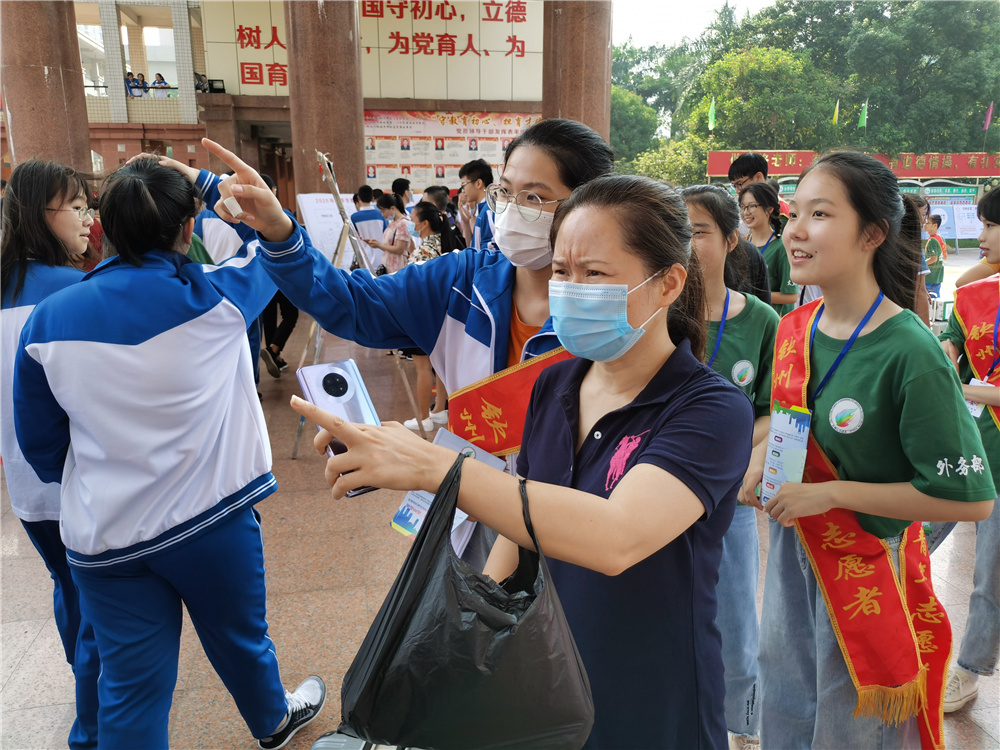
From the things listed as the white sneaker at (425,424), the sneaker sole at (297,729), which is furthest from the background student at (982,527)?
the white sneaker at (425,424)

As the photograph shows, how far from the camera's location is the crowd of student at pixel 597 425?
3.72 ft

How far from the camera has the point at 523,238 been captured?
5.46 feet

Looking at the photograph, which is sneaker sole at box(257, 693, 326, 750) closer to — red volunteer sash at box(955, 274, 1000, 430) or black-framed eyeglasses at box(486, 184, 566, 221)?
black-framed eyeglasses at box(486, 184, 566, 221)

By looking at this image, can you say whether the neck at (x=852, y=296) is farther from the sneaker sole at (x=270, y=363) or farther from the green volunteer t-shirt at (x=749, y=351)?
the sneaker sole at (x=270, y=363)

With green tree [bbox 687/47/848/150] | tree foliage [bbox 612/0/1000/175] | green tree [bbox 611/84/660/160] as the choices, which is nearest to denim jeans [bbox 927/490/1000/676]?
tree foliage [bbox 612/0/1000/175]

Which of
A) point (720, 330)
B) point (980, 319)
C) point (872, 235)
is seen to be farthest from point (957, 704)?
point (872, 235)

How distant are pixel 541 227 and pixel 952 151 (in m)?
20.1

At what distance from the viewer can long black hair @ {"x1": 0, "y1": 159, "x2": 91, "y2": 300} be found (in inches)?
85.7

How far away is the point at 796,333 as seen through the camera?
6.00 ft

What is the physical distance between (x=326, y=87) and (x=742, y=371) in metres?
6.44

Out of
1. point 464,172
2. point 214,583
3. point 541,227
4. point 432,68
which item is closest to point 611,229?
point 541,227

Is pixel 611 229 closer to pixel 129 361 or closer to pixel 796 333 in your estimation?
pixel 796 333

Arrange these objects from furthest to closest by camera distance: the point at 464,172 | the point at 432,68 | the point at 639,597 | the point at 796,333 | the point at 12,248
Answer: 1. the point at 432,68
2. the point at 464,172
3. the point at 12,248
4. the point at 796,333
5. the point at 639,597

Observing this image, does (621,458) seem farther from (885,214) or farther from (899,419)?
(885,214)
